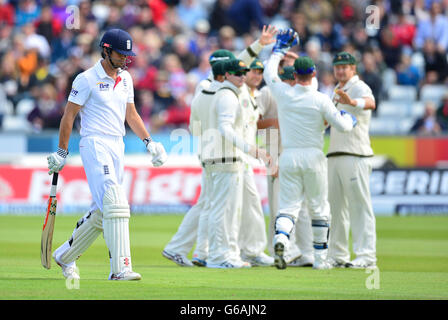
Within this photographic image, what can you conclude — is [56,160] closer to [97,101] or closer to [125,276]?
[97,101]

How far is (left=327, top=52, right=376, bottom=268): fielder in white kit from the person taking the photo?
12211 millimetres

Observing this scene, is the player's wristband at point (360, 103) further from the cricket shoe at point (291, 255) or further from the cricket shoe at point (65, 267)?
the cricket shoe at point (65, 267)

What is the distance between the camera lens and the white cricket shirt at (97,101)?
961 centimetres

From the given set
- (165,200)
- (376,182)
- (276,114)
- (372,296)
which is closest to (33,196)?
(165,200)

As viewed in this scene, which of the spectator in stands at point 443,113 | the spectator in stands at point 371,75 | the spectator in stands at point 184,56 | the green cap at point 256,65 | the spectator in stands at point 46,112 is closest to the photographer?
the green cap at point 256,65

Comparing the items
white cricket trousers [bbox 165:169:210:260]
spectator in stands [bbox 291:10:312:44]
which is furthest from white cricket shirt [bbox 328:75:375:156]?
spectator in stands [bbox 291:10:312:44]

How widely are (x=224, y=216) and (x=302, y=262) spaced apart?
1379 mm

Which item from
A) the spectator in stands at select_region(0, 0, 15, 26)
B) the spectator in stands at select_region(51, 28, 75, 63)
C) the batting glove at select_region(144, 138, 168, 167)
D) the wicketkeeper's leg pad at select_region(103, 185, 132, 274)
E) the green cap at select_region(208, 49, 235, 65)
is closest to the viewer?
the wicketkeeper's leg pad at select_region(103, 185, 132, 274)

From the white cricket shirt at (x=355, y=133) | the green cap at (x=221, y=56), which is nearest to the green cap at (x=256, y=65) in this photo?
the green cap at (x=221, y=56)

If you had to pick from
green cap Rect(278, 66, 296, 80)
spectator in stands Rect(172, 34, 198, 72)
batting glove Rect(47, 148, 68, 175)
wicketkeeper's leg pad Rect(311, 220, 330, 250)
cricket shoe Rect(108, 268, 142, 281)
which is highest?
spectator in stands Rect(172, 34, 198, 72)

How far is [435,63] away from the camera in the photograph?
25547mm

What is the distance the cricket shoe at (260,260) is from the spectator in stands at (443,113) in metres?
12.0

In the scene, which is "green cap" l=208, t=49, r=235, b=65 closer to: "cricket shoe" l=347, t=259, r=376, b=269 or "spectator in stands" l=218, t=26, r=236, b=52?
"cricket shoe" l=347, t=259, r=376, b=269

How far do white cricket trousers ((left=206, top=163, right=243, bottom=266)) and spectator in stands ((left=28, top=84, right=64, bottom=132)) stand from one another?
1240cm
